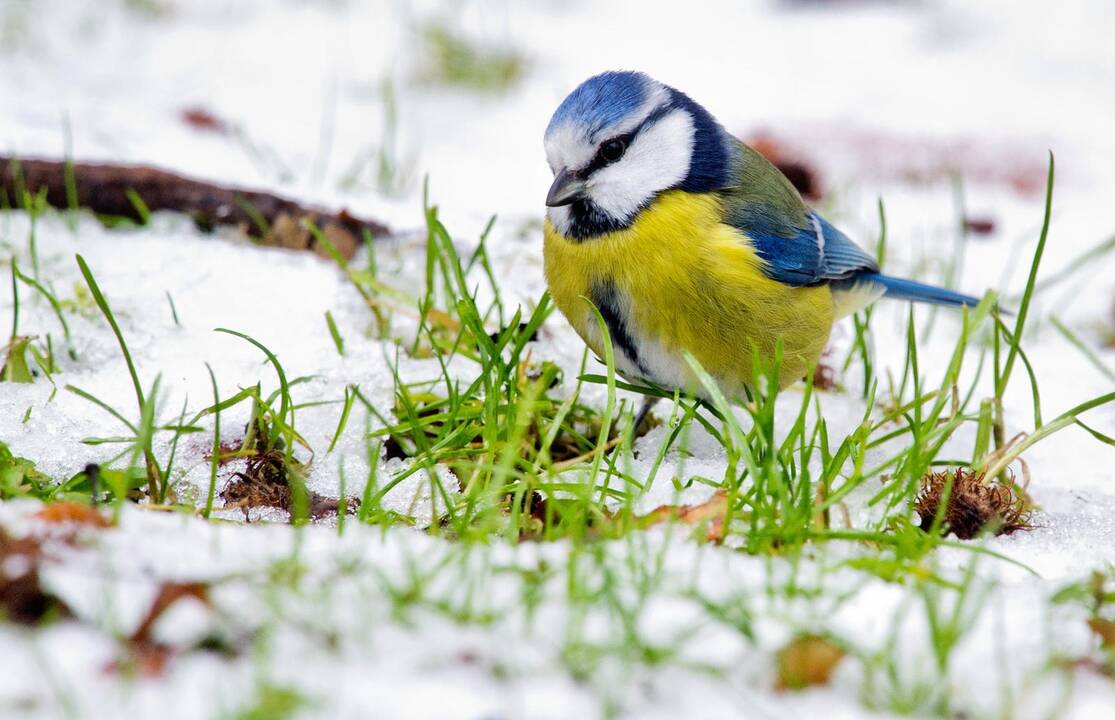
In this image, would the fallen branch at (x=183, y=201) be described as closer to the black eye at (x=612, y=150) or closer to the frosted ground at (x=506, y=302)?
the frosted ground at (x=506, y=302)

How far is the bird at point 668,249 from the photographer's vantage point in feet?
8.72

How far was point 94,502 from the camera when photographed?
2.04 metres

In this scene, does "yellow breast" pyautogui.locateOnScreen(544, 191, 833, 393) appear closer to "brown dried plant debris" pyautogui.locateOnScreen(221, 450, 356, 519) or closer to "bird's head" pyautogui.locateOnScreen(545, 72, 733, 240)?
"bird's head" pyautogui.locateOnScreen(545, 72, 733, 240)

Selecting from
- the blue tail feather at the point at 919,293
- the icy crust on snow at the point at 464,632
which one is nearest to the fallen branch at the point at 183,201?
the blue tail feather at the point at 919,293

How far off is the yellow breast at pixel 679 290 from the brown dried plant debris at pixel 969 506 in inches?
16.5

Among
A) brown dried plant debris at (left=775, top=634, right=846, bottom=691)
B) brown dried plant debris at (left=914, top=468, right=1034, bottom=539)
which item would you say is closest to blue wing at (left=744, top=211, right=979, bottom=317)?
brown dried plant debris at (left=914, top=468, right=1034, bottom=539)

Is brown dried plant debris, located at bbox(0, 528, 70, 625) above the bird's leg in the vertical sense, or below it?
above

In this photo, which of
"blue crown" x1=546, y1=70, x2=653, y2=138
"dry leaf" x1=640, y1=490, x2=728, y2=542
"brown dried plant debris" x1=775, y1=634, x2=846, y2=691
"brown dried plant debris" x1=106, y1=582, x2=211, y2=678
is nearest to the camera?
"brown dried plant debris" x1=106, y1=582, x2=211, y2=678

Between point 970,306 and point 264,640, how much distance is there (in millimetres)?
2514

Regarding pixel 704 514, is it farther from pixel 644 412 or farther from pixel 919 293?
pixel 919 293

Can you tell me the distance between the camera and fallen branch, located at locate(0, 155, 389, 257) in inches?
141

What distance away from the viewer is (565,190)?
2.73 metres

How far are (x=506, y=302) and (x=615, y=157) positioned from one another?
0.80 m

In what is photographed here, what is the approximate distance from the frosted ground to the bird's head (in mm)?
510
